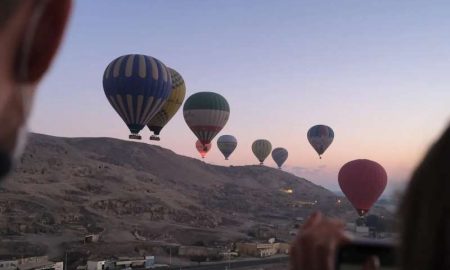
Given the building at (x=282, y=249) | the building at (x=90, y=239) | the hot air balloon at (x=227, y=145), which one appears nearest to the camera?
the building at (x=90, y=239)

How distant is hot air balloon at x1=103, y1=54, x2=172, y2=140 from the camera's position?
3366 centimetres

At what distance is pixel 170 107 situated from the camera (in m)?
42.4

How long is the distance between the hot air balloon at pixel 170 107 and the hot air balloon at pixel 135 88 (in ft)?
18.5

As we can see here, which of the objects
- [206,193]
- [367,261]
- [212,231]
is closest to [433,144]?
[367,261]

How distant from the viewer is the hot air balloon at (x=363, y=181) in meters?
26.9

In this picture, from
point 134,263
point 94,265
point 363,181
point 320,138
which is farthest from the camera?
point 320,138

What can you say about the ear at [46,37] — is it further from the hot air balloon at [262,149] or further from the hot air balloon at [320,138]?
the hot air balloon at [262,149]

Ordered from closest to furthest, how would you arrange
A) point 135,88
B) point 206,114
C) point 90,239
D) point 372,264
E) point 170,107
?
point 372,264
point 135,88
point 170,107
point 90,239
point 206,114

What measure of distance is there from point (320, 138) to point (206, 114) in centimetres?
1909

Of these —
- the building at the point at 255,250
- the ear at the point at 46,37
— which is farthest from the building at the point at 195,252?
the ear at the point at 46,37

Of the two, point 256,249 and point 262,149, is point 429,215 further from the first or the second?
point 262,149

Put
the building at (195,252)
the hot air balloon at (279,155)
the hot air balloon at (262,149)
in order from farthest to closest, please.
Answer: the hot air balloon at (279,155), the hot air balloon at (262,149), the building at (195,252)

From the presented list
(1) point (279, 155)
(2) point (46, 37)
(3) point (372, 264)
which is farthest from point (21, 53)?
(1) point (279, 155)

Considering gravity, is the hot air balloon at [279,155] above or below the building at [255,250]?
above
